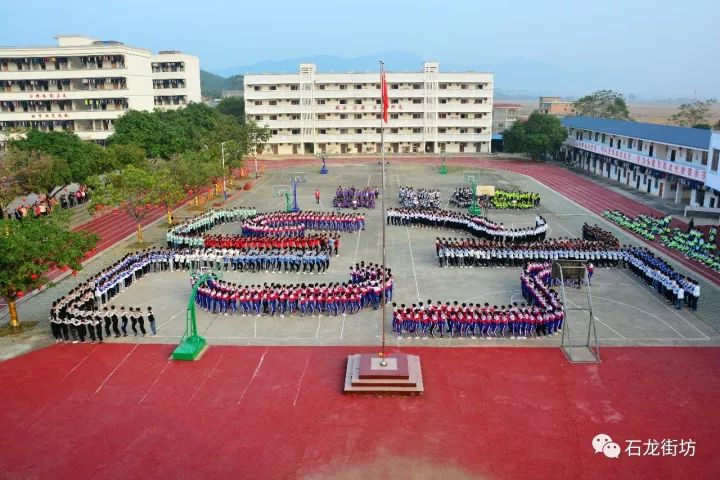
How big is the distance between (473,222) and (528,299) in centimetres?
966

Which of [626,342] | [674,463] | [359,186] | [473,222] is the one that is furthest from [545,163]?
[674,463]

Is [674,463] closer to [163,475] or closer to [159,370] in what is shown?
[163,475]

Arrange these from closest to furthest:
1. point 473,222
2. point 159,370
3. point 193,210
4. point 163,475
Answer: point 163,475 < point 159,370 < point 473,222 < point 193,210

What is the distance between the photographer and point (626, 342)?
16594mm

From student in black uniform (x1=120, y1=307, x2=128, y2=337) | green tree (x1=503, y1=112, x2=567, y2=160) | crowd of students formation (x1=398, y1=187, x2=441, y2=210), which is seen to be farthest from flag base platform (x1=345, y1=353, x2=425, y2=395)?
green tree (x1=503, y1=112, x2=567, y2=160)

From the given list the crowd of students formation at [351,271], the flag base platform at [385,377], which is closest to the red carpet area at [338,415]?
the flag base platform at [385,377]

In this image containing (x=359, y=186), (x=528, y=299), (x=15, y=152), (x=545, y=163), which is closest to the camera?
(x=528, y=299)

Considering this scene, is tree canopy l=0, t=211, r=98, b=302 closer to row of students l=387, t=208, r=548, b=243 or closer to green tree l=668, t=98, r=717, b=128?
row of students l=387, t=208, r=548, b=243

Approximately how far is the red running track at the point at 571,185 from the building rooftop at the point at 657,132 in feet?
14.7

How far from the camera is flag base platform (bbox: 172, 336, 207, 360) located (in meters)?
15.5

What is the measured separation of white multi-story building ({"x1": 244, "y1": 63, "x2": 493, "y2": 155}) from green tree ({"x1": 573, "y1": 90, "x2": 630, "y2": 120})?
21.8 metres

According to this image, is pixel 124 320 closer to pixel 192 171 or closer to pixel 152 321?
pixel 152 321

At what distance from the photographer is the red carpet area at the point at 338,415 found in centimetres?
1110

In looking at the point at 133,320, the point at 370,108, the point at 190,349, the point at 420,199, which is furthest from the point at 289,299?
the point at 370,108
